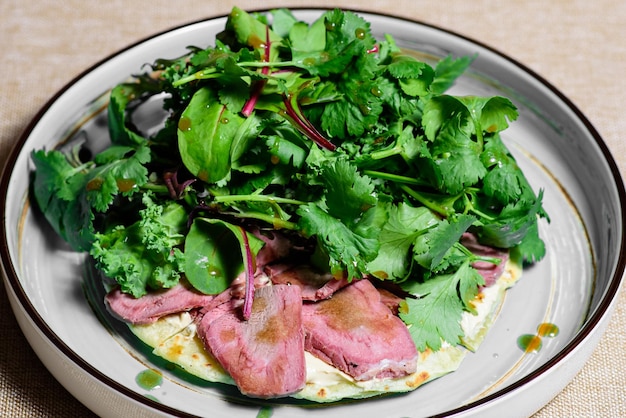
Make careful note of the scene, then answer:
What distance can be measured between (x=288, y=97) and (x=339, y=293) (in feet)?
2.21

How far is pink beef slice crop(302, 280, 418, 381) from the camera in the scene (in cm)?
252

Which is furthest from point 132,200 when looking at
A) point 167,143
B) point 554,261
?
point 554,261

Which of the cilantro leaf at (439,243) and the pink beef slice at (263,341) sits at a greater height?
the cilantro leaf at (439,243)

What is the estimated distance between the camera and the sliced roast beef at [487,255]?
2.82 metres

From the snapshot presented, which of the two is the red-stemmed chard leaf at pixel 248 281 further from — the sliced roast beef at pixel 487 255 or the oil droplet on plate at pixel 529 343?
the oil droplet on plate at pixel 529 343

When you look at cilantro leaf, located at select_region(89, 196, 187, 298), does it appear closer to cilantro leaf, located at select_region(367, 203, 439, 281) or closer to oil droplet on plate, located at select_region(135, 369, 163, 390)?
oil droplet on plate, located at select_region(135, 369, 163, 390)

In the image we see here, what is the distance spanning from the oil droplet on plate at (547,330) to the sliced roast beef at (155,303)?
1118 mm

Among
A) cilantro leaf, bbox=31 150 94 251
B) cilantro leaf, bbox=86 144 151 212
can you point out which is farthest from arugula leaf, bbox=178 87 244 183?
cilantro leaf, bbox=31 150 94 251

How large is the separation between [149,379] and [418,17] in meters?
2.71

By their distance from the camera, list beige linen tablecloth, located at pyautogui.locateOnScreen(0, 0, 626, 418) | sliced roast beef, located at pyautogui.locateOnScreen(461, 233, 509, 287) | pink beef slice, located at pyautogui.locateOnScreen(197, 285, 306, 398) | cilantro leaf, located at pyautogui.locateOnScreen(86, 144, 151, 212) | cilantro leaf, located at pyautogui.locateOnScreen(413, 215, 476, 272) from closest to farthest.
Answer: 1. pink beef slice, located at pyautogui.locateOnScreen(197, 285, 306, 398)
2. cilantro leaf, located at pyautogui.locateOnScreen(413, 215, 476, 272)
3. cilantro leaf, located at pyautogui.locateOnScreen(86, 144, 151, 212)
4. sliced roast beef, located at pyautogui.locateOnScreen(461, 233, 509, 287)
5. beige linen tablecloth, located at pyautogui.locateOnScreen(0, 0, 626, 418)

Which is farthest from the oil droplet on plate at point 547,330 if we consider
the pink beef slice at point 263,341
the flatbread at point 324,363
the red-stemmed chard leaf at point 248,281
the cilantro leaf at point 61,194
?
the cilantro leaf at point 61,194

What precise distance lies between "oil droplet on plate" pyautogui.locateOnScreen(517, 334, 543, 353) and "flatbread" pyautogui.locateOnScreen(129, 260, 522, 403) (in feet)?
0.38

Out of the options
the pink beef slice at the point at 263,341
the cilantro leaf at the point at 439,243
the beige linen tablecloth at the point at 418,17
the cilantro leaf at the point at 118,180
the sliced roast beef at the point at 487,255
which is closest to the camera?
the pink beef slice at the point at 263,341

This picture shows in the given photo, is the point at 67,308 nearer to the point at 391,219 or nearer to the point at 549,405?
the point at 391,219
